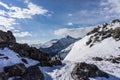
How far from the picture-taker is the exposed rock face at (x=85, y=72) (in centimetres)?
4694

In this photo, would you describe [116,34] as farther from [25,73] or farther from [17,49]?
[25,73]

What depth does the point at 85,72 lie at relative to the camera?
1893 inches

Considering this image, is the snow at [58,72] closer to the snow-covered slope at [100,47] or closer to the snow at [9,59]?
the snow at [9,59]

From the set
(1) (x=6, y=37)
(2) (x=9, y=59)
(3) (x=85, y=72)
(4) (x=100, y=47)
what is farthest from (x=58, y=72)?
(4) (x=100, y=47)

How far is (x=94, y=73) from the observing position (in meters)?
48.2

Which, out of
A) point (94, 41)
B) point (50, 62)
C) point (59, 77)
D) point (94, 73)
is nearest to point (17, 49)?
point (50, 62)

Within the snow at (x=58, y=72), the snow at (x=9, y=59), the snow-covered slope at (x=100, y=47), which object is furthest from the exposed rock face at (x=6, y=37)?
the snow-covered slope at (x=100, y=47)

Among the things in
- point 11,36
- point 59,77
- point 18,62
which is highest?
point 11,36

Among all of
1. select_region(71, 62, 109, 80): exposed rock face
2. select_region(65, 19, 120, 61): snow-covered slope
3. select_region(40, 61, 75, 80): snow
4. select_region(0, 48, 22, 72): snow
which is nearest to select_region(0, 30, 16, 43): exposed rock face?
select_region(0, 48, 22, 72): snow

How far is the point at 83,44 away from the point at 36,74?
112m

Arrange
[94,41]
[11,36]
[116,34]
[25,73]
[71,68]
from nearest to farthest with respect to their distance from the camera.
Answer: [25,73] < [71,68] < [11,36] < [116,34] < [94,41]

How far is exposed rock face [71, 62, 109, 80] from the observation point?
154 feet

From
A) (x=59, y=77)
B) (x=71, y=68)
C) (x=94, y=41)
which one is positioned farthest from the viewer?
(x=94, y=41)

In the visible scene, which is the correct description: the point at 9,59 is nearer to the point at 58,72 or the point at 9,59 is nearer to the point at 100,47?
the point at 58,72
